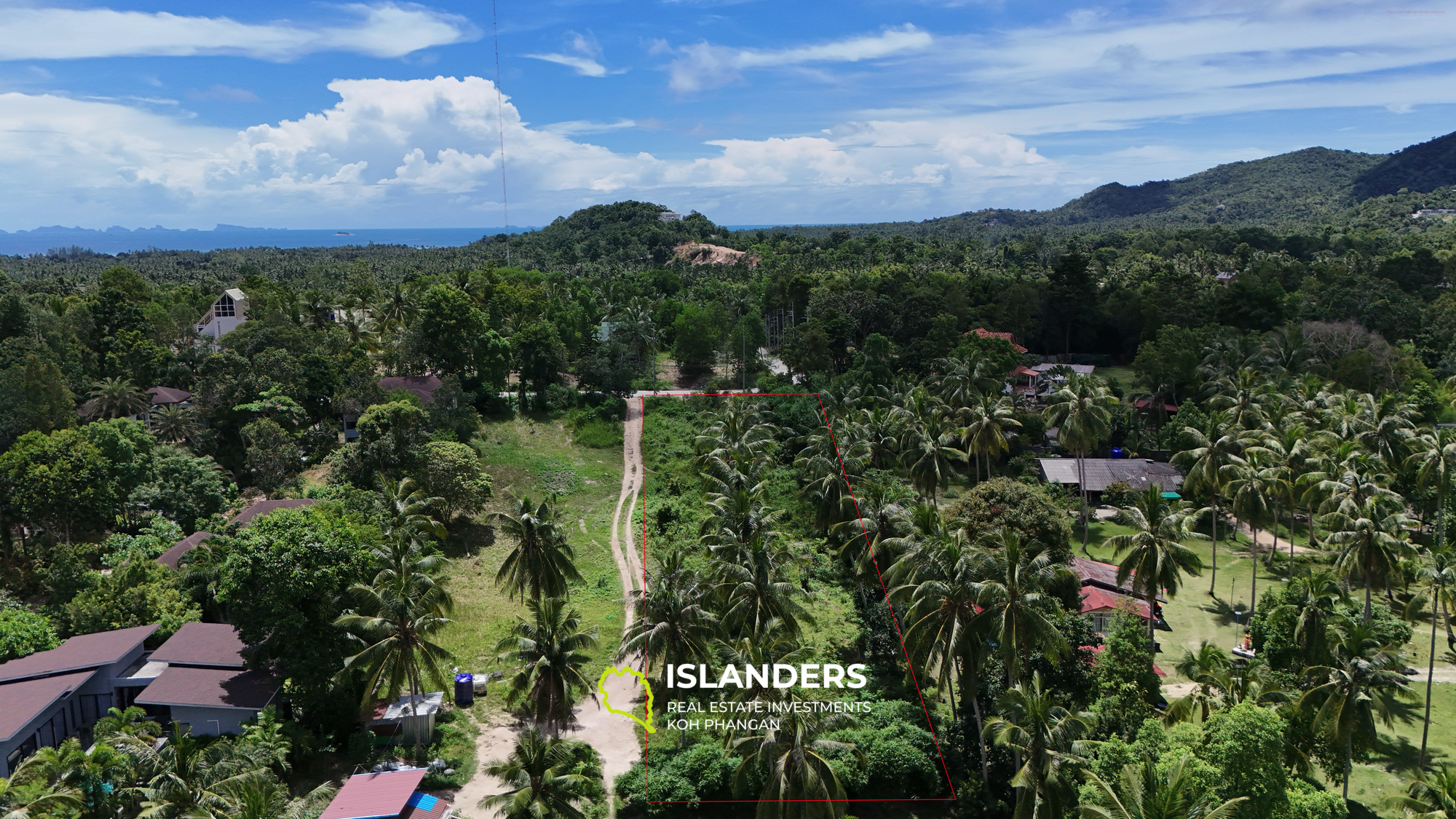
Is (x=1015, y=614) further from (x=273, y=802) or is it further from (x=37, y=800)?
(x=37, y=800)

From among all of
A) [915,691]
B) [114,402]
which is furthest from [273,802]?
[114,402]

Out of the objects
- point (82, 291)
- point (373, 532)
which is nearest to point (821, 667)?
point (373, 532)

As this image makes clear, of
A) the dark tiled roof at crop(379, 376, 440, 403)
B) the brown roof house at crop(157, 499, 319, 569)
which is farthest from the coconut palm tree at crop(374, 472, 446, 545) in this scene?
the dark tiled roof at crop(379, 376, 440, 403)

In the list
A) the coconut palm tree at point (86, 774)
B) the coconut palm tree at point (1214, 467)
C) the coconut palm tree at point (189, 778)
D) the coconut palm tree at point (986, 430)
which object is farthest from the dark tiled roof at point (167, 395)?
the coconut palm tree at point (1214, 467)

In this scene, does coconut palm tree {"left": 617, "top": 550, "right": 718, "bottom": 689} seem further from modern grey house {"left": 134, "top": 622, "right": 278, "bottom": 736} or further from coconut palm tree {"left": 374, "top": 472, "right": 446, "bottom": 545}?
modern grey house {"left": 134, "top": 622, "right": 278, "bottom": 736}

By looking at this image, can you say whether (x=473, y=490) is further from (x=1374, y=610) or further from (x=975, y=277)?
(x=975, y=277)

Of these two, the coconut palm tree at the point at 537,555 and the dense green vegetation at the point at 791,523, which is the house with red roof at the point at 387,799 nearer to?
the dense green vegetation at the point at 791,523
